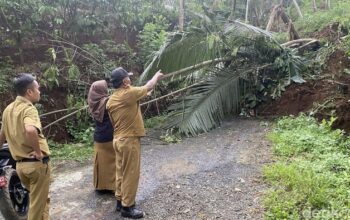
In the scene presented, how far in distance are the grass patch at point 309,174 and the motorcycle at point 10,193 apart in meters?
2.61

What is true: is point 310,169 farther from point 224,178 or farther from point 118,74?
point 118,74

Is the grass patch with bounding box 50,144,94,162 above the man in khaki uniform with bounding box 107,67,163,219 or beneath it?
beneath

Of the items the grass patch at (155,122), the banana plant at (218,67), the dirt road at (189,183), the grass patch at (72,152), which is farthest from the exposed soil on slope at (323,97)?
the grass patch at (72,152)

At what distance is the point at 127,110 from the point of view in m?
4.23

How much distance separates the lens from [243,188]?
192 inches

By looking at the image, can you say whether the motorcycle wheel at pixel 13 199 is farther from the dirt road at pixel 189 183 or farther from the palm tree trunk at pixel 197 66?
the palm tree trunk at pixel 197 66

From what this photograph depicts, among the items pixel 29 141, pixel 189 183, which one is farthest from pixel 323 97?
pixel 29 141

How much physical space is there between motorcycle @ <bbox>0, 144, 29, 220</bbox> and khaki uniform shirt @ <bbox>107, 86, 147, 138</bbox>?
4.04ft

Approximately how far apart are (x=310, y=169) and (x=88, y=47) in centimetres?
635

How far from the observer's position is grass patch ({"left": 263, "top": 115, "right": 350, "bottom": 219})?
3.96 metres

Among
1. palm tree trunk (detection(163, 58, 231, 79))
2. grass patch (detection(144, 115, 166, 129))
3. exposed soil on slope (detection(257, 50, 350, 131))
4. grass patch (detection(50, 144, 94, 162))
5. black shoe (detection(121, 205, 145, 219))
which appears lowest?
grass patch (detection(50, 144, 94, 162))

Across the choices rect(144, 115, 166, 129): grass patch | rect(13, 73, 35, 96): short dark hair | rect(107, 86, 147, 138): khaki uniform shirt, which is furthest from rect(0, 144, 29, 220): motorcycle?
rect(144, 115, 166, 129): grass patch

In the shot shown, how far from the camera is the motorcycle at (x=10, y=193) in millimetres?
4059

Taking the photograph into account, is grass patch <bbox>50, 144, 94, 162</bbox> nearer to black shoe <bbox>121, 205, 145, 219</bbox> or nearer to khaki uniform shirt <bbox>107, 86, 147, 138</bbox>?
black shoe <bbox>121, 205, 145, 219</bbox>
